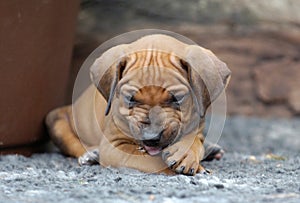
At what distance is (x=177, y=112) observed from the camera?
138 inches

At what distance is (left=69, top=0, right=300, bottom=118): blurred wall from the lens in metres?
5.85

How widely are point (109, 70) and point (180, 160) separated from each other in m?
0.56

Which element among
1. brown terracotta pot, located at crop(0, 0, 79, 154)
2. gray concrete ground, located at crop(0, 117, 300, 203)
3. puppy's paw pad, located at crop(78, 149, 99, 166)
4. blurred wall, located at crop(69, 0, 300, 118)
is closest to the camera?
gray concrete ground, located at crop(0, 117, 300, 203)

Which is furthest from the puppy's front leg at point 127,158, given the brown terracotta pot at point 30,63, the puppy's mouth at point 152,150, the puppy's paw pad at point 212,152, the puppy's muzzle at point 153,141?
the brown terracotta pot at point 30,63

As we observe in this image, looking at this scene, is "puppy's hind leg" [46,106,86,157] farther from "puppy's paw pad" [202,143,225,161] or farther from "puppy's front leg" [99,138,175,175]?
"puppy's paw pad" [202,143,225,161]

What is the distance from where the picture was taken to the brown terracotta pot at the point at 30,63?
4.12 m

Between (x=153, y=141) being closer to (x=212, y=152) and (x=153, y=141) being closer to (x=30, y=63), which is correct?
(x=212, y=152)

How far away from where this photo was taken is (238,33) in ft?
19.7

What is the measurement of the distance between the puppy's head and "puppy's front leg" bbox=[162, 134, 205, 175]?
43 millimetres

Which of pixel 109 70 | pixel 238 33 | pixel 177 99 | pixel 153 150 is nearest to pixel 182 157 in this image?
pixel 153 150

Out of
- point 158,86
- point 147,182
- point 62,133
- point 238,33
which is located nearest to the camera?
point 147,182

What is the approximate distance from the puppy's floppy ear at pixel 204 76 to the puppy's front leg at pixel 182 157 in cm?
17

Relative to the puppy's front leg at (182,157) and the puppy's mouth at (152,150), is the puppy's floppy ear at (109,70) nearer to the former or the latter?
the puppy's mouth at (152,150)

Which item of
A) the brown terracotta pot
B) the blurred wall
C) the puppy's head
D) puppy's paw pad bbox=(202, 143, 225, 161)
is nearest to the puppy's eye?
the puppy's head
